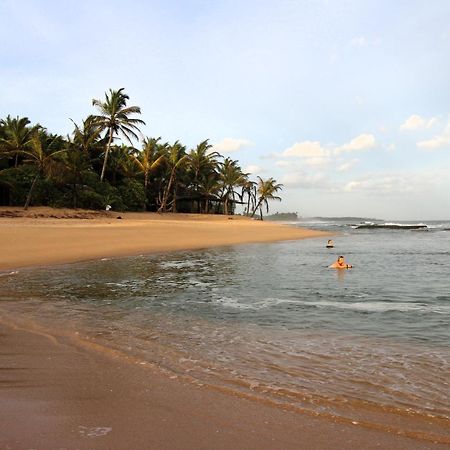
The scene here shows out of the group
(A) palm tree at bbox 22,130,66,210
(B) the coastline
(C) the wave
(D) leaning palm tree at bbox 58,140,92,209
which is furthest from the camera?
(D) leaning palm tree at bbox 58,140,92,209

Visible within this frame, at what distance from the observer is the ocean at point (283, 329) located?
3781 mm

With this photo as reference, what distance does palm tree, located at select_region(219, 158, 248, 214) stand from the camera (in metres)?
61.0

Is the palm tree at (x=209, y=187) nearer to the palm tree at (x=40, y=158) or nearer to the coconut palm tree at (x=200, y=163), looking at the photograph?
the coconut palm tree at (x=200, y=163)

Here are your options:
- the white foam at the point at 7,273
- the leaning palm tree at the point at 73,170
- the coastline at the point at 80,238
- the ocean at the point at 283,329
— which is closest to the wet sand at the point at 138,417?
the ocean at the point at 283,329

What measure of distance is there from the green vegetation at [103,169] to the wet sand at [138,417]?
31.4 m

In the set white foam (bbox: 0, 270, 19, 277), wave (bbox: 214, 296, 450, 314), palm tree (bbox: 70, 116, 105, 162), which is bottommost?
wave (bbox: 214, 296, 450, 314)

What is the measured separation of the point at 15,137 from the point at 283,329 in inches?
1411

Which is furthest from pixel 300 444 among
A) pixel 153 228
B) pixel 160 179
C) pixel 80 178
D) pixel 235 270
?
pixel 160 179

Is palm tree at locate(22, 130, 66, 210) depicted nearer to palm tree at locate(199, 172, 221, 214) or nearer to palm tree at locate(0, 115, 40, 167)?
palm tree at locate(0, 115, 40, 167)

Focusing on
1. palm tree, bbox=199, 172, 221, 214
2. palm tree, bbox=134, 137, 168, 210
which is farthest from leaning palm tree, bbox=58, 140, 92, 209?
palm tree, bbox=199, 172, 221, 214

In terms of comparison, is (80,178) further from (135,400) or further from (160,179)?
(135,400)

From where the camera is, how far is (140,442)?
2742mm

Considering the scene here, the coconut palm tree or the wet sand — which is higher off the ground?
the coconut palm tree

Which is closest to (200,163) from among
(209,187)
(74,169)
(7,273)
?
(209,187)
